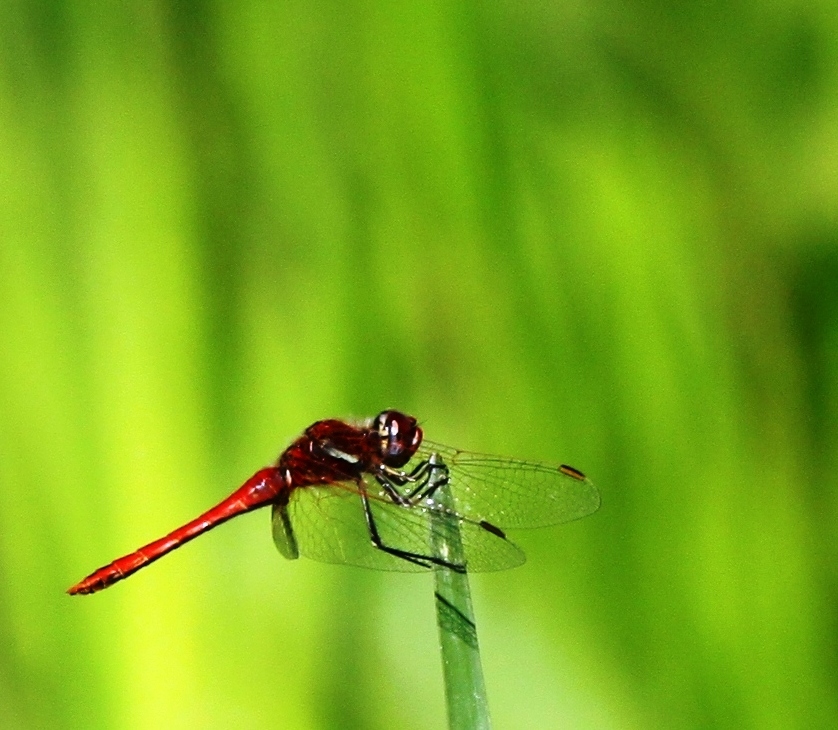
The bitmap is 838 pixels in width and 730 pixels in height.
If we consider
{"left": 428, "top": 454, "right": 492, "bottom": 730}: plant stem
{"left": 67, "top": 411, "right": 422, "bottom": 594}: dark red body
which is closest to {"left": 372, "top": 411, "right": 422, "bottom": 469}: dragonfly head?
{"left": 67, "top": 411, "right": 422, "bottom": 594}: dark red body

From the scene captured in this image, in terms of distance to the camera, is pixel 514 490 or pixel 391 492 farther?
pixel 391 492

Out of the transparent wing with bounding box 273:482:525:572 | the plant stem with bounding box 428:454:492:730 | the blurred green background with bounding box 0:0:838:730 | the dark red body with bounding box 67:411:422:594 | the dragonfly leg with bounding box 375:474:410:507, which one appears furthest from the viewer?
the dragonfly leg with bounding box 375:474:410:507

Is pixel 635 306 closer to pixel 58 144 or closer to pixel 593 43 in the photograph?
pixel 593 43

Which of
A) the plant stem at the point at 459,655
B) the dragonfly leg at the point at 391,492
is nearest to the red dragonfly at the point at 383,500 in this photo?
the dragonfly leg at the point at 391,492

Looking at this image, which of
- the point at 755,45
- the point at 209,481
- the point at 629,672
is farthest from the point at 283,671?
the point at 755,45

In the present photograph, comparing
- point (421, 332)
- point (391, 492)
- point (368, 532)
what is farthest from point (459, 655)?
point (391, 492)

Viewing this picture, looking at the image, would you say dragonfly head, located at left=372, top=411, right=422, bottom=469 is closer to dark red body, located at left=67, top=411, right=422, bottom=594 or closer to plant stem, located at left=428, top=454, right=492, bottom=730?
dark red body, located at left=67, top=411, right=422, bottom=594

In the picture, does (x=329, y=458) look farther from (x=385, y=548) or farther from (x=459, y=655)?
(x=459, y=655)
